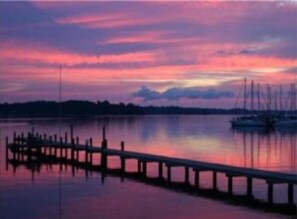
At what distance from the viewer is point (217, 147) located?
176ft

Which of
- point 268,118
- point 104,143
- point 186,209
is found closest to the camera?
point 186,209

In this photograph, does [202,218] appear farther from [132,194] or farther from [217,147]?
[217,147]

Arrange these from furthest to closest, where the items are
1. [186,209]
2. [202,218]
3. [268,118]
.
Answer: [268,118] < [186,209] < [202,218]

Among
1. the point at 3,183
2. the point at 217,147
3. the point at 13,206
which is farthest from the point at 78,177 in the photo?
the point at 217,147

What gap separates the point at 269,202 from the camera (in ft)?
72.3

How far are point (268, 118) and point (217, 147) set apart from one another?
39820 mm

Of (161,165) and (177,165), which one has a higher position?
(177,165)

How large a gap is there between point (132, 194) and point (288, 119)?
73147mm

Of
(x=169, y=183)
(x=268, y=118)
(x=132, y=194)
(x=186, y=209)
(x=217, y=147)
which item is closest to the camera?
(x=186, y=209)

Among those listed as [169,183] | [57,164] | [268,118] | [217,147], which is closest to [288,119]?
[268,118]

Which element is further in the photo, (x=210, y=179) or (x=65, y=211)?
(x=210, y=179)

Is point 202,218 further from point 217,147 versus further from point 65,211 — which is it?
point 217,147

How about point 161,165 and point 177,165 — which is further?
point 161,165

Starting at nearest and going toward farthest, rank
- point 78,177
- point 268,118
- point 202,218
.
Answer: point 202,218 → point 78,177 → point 268,118
